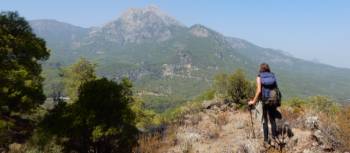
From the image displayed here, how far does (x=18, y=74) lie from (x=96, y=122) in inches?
464

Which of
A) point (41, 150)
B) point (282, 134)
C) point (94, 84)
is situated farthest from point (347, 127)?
point (41, 150)

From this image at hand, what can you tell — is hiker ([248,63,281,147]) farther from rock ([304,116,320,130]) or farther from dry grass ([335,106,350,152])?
dry grass ([335,106,350,152])

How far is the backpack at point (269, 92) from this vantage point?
539 inches

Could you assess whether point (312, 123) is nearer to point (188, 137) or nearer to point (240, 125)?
Answer: point (240, 125)

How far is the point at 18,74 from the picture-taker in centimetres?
2569

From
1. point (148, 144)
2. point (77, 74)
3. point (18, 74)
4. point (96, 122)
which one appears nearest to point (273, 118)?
point (148, 144)

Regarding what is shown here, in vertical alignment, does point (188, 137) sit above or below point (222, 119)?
below

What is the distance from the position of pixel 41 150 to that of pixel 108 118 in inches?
110

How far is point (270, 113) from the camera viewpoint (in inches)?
547

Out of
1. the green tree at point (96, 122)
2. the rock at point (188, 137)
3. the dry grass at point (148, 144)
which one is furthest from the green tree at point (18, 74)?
the rock at point (188, 137)

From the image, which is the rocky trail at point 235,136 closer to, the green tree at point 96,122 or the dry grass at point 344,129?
the dry grass at point 344,129

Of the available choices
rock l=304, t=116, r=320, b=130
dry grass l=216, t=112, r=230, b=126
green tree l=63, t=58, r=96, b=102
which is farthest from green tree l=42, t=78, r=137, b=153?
green tree l=63, t=58, r=96, b=102

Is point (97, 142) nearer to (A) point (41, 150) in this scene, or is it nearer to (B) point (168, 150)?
(A) point (41, 150)

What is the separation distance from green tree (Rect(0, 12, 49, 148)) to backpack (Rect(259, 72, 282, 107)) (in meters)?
12.8
